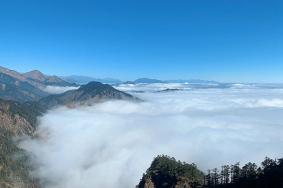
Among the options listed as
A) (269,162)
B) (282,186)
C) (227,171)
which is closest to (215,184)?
(227,171)

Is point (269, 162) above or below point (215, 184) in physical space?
above

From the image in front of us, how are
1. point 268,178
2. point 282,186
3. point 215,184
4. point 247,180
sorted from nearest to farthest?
1. point 282,186
2. point 268,178
3. point 247,180
4. point 215,184

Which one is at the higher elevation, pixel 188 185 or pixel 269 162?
pixel 269 162

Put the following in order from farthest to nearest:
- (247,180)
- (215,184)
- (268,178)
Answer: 1. (215,184)
2. (247,180)
3. (268,178)

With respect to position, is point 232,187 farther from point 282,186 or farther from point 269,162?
point 282,186

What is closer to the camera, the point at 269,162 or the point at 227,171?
the point at 269,162

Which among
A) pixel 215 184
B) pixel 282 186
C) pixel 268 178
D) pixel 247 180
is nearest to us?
pixel 282 186

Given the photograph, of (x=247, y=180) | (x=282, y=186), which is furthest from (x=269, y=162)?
(x=282, y=186)

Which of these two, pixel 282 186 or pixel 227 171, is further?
pixel 227 171

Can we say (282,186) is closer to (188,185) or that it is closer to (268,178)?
(268,178)
